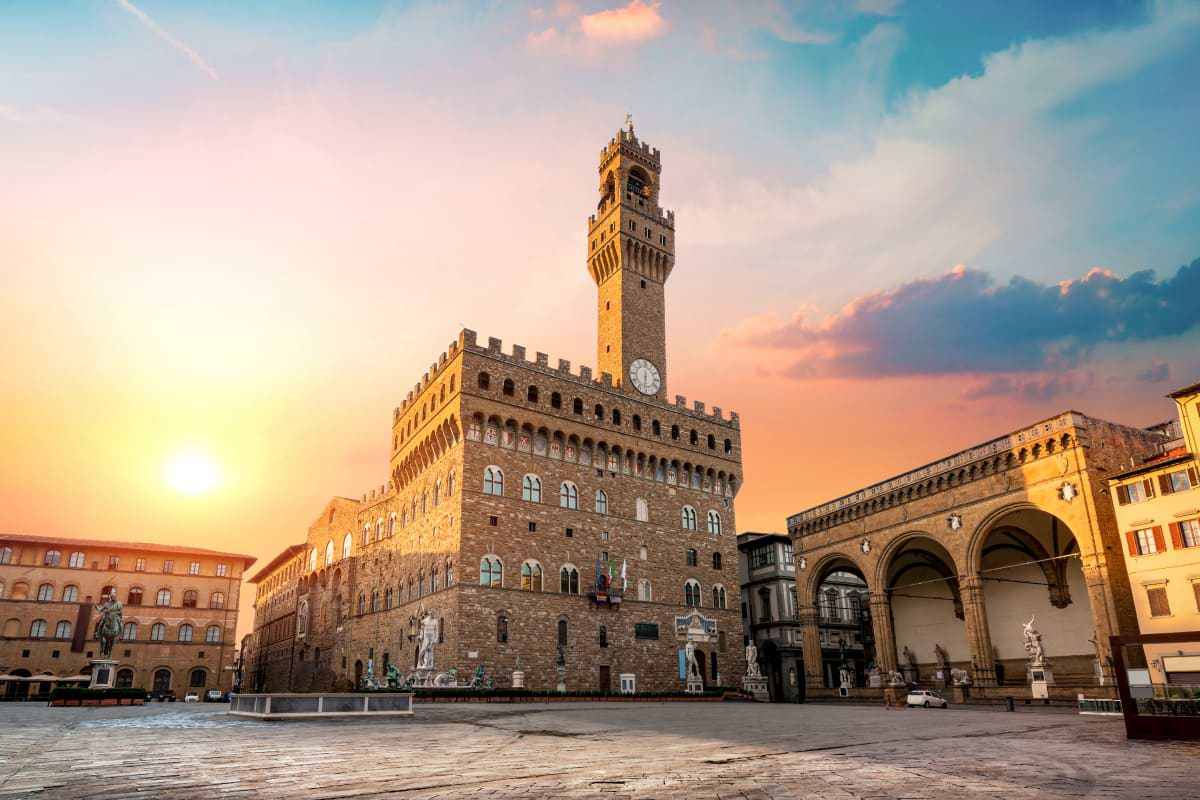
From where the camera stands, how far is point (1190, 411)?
2808 centimetres

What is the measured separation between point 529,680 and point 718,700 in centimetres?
1111

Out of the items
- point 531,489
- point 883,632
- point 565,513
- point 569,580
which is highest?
point 531,489

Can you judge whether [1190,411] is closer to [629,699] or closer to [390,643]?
[629,699]

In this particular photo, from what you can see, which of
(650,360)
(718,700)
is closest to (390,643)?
(718,700)

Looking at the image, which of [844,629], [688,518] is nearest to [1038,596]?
[844,629]

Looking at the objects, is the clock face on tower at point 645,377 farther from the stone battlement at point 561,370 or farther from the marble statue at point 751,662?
the marble statue at point 751,662

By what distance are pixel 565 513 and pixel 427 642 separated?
33.1 ft

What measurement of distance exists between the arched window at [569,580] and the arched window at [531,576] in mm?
1396

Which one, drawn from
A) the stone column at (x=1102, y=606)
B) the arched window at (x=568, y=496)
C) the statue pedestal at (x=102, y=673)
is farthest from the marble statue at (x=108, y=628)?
the stone column at (x=1102, y=606)

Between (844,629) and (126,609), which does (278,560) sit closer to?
(126,609)

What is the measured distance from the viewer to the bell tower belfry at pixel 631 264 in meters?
49.8

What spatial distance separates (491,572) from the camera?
39.4m

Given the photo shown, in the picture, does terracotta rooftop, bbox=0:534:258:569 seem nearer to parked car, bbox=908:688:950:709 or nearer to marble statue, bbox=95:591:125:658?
marble statue, bbox=95:591:125:658

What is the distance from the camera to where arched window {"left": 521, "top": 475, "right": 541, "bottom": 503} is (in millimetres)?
42219
